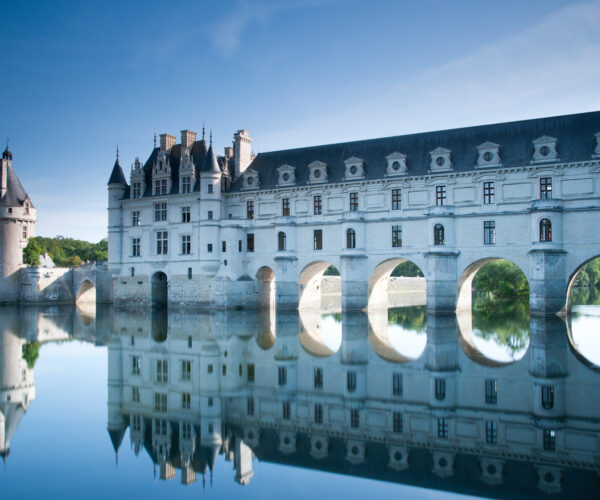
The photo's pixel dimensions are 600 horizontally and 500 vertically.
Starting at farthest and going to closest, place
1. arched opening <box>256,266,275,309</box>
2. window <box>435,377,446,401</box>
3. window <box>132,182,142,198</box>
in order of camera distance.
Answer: window <box>132,182,142,198</box>
arched opening <box>256,266,275,309</box>
window <box>435,377,446,401</box>

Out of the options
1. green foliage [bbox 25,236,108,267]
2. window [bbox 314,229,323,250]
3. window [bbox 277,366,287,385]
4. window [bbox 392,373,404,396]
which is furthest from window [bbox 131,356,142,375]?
green foliage [bbox 25,236,108,267]

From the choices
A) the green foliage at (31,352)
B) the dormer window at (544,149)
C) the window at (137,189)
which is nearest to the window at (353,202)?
the dormer window at (544,149)

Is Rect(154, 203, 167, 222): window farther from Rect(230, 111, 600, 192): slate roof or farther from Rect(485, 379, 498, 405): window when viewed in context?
Rect(485, 379, 498, 405): window

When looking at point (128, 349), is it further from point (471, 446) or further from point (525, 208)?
point (525, 208)

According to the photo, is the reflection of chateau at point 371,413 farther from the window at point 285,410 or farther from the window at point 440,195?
the window at point 440,195

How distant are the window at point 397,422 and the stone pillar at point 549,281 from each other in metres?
22.0

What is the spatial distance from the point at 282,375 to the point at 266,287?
27164 mm

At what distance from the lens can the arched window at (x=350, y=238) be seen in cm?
3712

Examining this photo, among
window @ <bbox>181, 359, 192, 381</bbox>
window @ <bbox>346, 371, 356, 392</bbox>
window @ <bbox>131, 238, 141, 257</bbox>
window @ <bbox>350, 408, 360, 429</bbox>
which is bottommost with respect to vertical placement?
window @ <bbox>350, 408, 360, 429</bbox>

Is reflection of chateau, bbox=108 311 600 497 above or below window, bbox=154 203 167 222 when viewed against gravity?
below

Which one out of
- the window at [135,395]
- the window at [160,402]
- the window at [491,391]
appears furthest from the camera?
the window at [135,395]

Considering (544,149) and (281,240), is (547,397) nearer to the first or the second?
(544,149)

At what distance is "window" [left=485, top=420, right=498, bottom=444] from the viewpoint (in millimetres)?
9914

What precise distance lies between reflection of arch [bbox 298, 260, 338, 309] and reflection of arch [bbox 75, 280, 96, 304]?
23.3 m
